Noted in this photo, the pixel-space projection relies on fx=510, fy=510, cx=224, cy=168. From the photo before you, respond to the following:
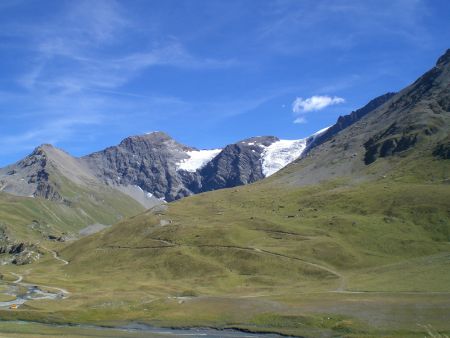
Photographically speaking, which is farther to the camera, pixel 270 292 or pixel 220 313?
pixel 270 292

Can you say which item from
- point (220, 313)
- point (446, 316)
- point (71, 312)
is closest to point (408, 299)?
point (446, 316)

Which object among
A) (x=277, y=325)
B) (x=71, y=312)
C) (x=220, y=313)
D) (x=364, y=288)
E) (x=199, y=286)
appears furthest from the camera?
(x=199, y=286)

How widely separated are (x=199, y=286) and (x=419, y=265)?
2743 inches

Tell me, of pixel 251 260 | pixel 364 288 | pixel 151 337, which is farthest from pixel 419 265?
pixel 151 337

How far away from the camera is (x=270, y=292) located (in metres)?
146

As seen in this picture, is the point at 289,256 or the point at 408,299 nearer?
the point at 408,299

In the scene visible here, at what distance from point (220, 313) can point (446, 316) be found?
141 feet

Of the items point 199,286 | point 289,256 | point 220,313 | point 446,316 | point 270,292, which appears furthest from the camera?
point 289,256

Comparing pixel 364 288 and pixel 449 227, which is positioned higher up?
pixel 449 227

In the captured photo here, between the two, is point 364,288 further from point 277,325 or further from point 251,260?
point 251,260

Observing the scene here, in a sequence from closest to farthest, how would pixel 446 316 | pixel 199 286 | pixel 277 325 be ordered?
pixel 446 316 → pixel 277 325 → pixel 199 286

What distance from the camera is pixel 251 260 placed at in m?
191

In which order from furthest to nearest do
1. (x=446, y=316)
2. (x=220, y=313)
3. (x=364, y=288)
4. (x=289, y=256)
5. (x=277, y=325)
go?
1. (x=289, y=256)
2. (x=364, y=288)
3. (x=220, y=313)
4. (x=277, y=325)
5. (x=446, y=316)

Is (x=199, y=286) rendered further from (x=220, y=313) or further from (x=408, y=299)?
(x=408, y=299)
